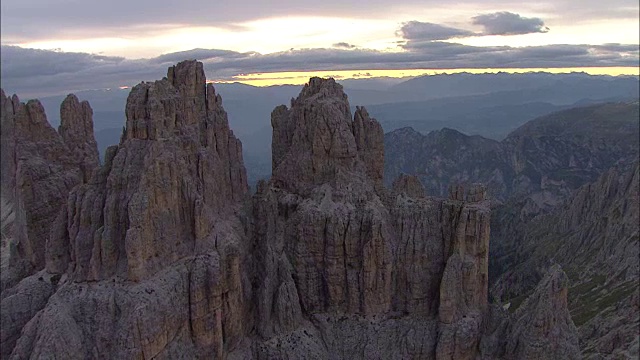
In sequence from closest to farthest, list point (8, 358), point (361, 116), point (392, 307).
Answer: point (8, 358), point (392, 307), point (361, 116)

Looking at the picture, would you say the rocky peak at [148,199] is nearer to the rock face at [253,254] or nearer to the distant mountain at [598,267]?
the rock face at [253,254]


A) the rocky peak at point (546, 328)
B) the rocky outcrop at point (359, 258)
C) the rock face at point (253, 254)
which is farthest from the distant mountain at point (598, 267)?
the rock face at point (253, 254)

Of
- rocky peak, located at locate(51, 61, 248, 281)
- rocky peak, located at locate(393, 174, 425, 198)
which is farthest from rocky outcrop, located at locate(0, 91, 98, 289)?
rocky peak, located at locate(393, 174, 425, 198)

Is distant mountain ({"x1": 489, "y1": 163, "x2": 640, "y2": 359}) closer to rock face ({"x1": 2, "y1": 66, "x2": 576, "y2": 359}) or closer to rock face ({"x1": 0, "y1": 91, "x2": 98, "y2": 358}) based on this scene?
rock face ({"x1": 2, "y1": 66, "x2": 576, "y2": 359})

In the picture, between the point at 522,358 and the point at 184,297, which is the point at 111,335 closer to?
the point at 184,297

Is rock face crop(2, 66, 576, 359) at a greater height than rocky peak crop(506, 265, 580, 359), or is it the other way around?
rock face crop(2, 66, 576, 359)

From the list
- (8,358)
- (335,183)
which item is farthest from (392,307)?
(8,358)
